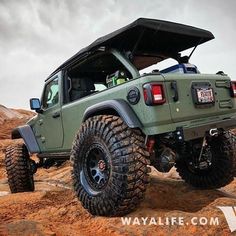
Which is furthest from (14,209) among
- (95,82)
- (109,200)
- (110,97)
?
(95,82)

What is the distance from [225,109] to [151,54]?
54.2 inches

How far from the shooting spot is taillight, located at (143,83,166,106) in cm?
337

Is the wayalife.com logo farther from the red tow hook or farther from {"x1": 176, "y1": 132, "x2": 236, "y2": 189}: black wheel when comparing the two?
{"x1": 176, "y1": 132, "x2": 236, "y2": 189}: black wheel

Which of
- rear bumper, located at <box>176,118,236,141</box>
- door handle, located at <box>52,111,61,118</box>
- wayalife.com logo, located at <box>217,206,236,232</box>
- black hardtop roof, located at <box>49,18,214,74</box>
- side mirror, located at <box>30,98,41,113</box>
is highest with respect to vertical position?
black hardtop roof, located at <box>49,18,214,74</box>

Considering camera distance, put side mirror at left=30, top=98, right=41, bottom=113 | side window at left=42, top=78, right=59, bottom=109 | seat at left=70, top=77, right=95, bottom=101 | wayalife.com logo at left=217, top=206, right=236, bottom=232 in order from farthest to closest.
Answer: side mirror at left=30, top=98, right=41, bottom=113, side window at left=42, top=78, right=59, bottom=109, seat at left=70, top=77, right=95, bottom=101, wayalife.com logo at left=217, top=206, right=236, bottom=232

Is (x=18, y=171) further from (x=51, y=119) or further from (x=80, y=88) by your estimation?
(x=80, y=88)

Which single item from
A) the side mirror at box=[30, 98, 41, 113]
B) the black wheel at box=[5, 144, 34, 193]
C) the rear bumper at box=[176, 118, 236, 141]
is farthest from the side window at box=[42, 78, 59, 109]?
the rear bumper at box=[176, 118, 236, 141]

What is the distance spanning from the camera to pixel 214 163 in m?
4.62

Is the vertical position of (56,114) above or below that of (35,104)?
below

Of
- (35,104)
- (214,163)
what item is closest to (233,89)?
(214,163)

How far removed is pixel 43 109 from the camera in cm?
574

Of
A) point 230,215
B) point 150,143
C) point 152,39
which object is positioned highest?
point 152,39

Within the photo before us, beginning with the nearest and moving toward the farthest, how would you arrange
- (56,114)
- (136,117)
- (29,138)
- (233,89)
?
(136,117), (233,89), (56,114), (29,138)

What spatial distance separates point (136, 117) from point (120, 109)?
7.3 inches
